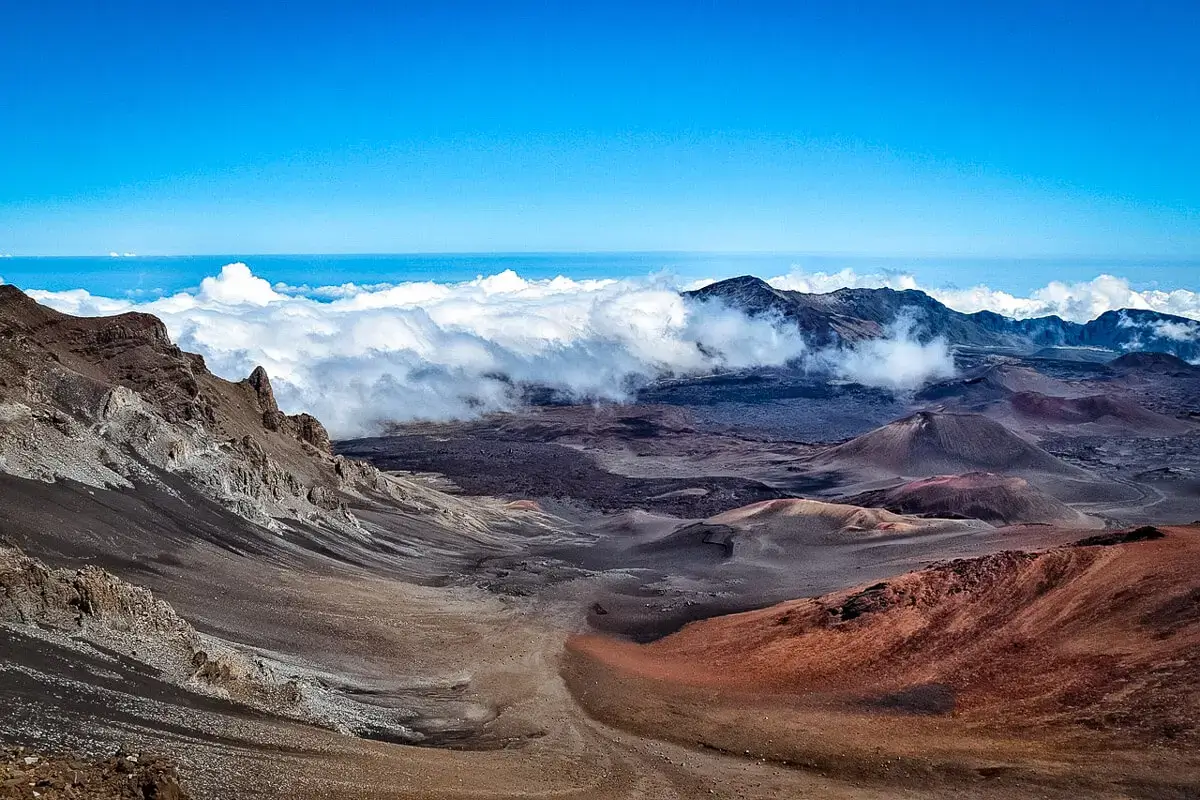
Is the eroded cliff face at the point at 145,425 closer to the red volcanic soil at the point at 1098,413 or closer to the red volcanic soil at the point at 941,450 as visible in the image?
the red volcanic soil at the point at 941,450

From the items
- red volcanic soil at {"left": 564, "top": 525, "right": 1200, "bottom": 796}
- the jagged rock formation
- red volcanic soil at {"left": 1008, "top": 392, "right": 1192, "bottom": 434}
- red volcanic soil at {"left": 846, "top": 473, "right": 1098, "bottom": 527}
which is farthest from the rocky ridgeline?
red volcanic soil at {"left": 1008, "top": 392, "right": 1192, "bottom": 434}

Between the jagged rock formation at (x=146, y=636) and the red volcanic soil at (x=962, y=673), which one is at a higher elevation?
the jagged rock formation at (x=146, y=636)

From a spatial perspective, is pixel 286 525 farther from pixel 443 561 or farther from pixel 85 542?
pixel 85 542

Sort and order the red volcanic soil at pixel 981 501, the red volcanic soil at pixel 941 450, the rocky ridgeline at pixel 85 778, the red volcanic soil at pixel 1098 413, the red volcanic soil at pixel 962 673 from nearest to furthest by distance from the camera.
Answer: the rocky ridgeline at pixel 85 778
the red volcanic soil at pixel 962 673
the red volcanic soil at pixel 981 501
the red volcanic soil at pixel 941 450
the red volcanic soil at pixel 1098 413

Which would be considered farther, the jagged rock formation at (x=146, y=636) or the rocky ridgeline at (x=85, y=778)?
the jagged rock formation at (x=146, y=636)

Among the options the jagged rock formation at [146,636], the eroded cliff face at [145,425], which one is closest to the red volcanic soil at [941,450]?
the eroded cliff face at [145,425]

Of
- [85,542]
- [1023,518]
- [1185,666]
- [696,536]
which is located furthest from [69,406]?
[1023,518]

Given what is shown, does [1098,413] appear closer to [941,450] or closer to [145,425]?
[941,450]
